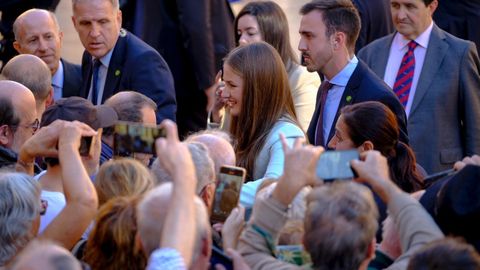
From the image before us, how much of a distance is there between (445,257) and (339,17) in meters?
3.78

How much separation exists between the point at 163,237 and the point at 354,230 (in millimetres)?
680

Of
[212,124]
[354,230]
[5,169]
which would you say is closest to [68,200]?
[5,169]

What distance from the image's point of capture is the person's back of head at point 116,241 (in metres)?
4.41

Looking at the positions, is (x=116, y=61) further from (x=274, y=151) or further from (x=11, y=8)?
(x=11, y=8)

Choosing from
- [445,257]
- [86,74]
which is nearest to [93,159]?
[445,257]

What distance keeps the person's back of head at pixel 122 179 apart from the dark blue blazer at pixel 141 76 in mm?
2688

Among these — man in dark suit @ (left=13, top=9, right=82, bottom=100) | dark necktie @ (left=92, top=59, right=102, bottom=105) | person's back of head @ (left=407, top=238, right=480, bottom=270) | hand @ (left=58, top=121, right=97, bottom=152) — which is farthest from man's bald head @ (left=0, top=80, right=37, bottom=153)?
person's back of head @ (left=407, top=238, right=480, bottom=270)

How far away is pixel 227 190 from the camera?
16.1ft

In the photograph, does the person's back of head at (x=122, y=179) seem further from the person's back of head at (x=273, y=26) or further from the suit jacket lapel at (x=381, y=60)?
the person's back of head at (x=273, y=26)

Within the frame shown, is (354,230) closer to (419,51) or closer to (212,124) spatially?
(419,51)

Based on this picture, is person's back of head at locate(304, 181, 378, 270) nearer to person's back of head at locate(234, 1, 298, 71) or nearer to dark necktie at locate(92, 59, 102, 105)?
dark necktie at locate(92, 59, 102, 105)

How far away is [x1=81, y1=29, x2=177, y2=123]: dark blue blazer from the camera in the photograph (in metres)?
7.88

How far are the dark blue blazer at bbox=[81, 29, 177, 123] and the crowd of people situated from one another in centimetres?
1

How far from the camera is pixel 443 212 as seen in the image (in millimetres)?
4516
